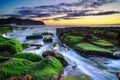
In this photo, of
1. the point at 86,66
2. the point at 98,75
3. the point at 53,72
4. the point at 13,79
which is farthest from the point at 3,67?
the point at 86,66

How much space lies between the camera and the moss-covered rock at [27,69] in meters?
7.50

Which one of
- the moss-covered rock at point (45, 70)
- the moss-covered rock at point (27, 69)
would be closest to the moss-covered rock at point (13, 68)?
the moss-covered rock at point (27, 69)

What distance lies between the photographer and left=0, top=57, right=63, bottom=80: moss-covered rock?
7497 millimetres

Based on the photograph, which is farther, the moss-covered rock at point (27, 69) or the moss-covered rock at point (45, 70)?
the moss-covered rock at point (45, 70)

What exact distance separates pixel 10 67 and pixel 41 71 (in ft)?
3.50

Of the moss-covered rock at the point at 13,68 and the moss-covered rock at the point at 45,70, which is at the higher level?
the moss-covered rock at the point at 13,68

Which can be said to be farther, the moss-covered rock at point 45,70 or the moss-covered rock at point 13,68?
the moss-covered rock at point 45,70

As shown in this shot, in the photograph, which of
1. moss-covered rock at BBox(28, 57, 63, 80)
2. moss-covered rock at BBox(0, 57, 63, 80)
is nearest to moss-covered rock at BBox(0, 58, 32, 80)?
moss-covered rock at BBox(0, 57, 63, 80)

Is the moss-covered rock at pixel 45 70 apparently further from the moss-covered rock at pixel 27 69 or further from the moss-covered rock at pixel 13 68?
the moss-covered rock at pixel 13 68

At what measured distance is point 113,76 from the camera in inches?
399

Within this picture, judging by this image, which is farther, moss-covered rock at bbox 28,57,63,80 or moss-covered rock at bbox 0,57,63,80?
moss-covered rock at bbox 28,57,63,80

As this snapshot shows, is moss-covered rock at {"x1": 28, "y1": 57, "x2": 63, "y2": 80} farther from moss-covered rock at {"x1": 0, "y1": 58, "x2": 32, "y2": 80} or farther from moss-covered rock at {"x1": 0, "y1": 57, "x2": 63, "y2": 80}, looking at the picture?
moss-covered rock at {"x1": 0, "y1": 58, "x2": 32, "y2": 80}

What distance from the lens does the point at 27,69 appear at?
798 cm

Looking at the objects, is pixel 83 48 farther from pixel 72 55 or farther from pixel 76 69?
pixel 76 69
